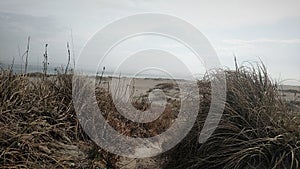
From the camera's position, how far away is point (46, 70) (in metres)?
6.20

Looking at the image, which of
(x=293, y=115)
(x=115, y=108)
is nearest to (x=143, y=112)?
(x=115, y=108)

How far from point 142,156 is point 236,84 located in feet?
5.61

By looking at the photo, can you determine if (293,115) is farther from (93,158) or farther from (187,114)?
(93,158)

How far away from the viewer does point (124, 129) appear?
18.6 feet

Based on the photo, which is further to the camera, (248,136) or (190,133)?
(190,133)

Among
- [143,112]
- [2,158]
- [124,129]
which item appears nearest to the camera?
[2,158]

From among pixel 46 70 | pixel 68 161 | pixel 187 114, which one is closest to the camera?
pixel 68 161

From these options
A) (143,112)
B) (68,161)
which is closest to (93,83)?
(143,112)

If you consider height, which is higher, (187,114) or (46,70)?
(46,70)

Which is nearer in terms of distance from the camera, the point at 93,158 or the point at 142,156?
the point at 93,158

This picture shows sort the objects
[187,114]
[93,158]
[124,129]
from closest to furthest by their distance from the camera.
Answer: [93,158] < [187,114] < [124,129]

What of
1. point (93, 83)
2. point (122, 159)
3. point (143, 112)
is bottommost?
point (122, 159)

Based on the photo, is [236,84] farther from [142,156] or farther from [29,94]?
[29,94]

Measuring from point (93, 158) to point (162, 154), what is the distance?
3.44ft
